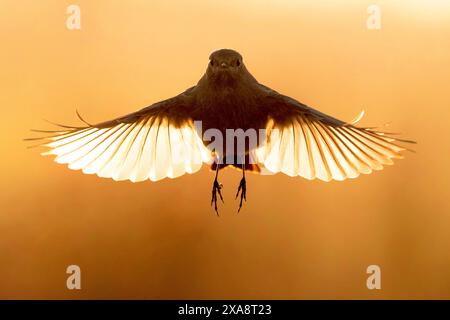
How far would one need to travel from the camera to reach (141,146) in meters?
4.21

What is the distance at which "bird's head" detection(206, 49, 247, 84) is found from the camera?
131 inches

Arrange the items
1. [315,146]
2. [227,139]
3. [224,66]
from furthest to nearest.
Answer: [315,146] → [227,139] → [224,66]

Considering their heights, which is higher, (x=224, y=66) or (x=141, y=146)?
(x=224, y=66)

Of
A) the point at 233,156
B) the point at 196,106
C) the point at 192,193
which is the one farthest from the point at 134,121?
the point at 192,193

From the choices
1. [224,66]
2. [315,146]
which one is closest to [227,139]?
[224,66]

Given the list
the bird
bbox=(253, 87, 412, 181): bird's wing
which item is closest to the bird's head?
the bird

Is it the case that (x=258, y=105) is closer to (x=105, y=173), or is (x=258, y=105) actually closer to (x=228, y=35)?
(x=228, y=35)

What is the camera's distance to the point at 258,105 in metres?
3.60

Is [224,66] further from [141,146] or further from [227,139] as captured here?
[141,146]

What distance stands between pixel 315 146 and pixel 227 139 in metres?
0.90

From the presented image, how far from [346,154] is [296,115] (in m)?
0.42

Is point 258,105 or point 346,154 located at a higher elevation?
point 258,105

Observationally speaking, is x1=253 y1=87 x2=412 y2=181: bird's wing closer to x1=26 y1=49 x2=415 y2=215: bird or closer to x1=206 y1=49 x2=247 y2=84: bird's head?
x1=26 y1=49 x2=415 y2=215: bird

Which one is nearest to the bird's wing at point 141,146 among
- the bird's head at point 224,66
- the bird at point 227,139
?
the bird at point 227,139
